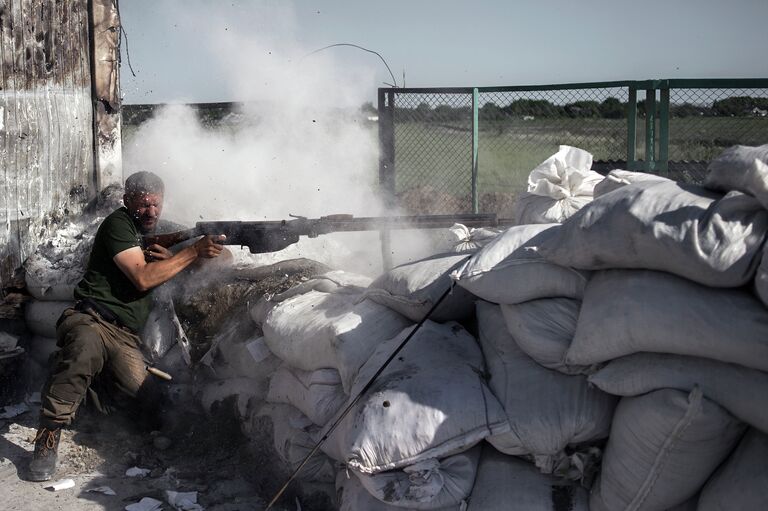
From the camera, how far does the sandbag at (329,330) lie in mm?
3342

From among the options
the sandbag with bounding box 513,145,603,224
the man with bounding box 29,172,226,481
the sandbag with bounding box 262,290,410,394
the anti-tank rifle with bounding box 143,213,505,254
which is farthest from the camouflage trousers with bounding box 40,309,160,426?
the sandbag with bounding box 513,145,603,224

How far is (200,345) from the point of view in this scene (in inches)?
182

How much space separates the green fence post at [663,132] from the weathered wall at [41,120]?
13.3 feet

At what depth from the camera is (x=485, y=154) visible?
6500 mm

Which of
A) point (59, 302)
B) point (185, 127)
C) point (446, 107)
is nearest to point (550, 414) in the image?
A: point (59, 302)

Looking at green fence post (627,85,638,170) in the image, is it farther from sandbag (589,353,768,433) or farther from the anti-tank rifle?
sandbag (589,353,768,433)

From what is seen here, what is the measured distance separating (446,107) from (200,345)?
303 centimetres

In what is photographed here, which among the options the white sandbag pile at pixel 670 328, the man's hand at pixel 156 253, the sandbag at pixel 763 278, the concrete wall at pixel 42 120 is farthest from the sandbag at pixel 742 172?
the concrete wall at pixel 42 120

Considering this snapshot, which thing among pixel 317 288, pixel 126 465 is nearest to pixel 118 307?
pixel 126 465

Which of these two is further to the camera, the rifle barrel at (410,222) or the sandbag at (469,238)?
the rifle barrel at (410,222)

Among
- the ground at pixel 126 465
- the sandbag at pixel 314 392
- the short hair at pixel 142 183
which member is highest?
the short hair at pixel 142 183

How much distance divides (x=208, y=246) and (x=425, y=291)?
60.9 inches

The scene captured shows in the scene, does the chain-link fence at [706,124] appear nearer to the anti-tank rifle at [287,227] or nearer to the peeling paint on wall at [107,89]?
the anti-tank rifle at [287,227]

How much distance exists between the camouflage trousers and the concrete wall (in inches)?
49.4
